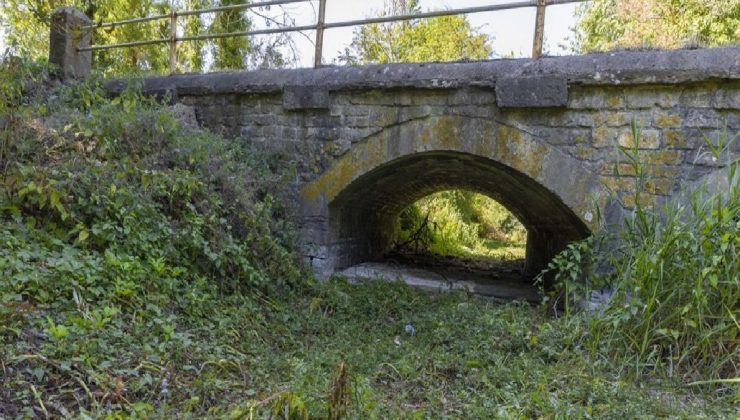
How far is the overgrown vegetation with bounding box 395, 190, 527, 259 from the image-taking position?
29.9 ft

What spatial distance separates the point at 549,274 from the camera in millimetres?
6359

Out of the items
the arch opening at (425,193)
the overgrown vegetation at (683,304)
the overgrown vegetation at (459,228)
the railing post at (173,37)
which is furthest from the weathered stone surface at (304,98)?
the overgrown vegetation at (459,228)

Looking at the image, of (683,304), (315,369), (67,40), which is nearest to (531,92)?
(683,304)

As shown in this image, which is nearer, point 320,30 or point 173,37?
point 320,30

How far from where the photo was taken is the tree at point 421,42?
35.1 ft

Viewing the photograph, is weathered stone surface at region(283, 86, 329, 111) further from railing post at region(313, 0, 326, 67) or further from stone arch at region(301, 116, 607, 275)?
stone arch at region(301, 116, 607, 275)

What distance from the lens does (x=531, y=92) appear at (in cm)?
443

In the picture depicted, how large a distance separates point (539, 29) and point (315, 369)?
3361 millimetres

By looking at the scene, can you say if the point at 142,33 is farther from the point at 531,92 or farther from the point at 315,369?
the point at 315,369

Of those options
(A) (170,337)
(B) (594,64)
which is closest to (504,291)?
(B) (594,64)

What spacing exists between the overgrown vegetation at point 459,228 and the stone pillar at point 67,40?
5272 mm

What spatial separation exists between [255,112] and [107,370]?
12.5ft

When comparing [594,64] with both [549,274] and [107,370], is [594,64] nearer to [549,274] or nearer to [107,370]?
[549,274]

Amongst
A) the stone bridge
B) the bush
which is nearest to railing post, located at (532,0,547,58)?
the stone bridge
